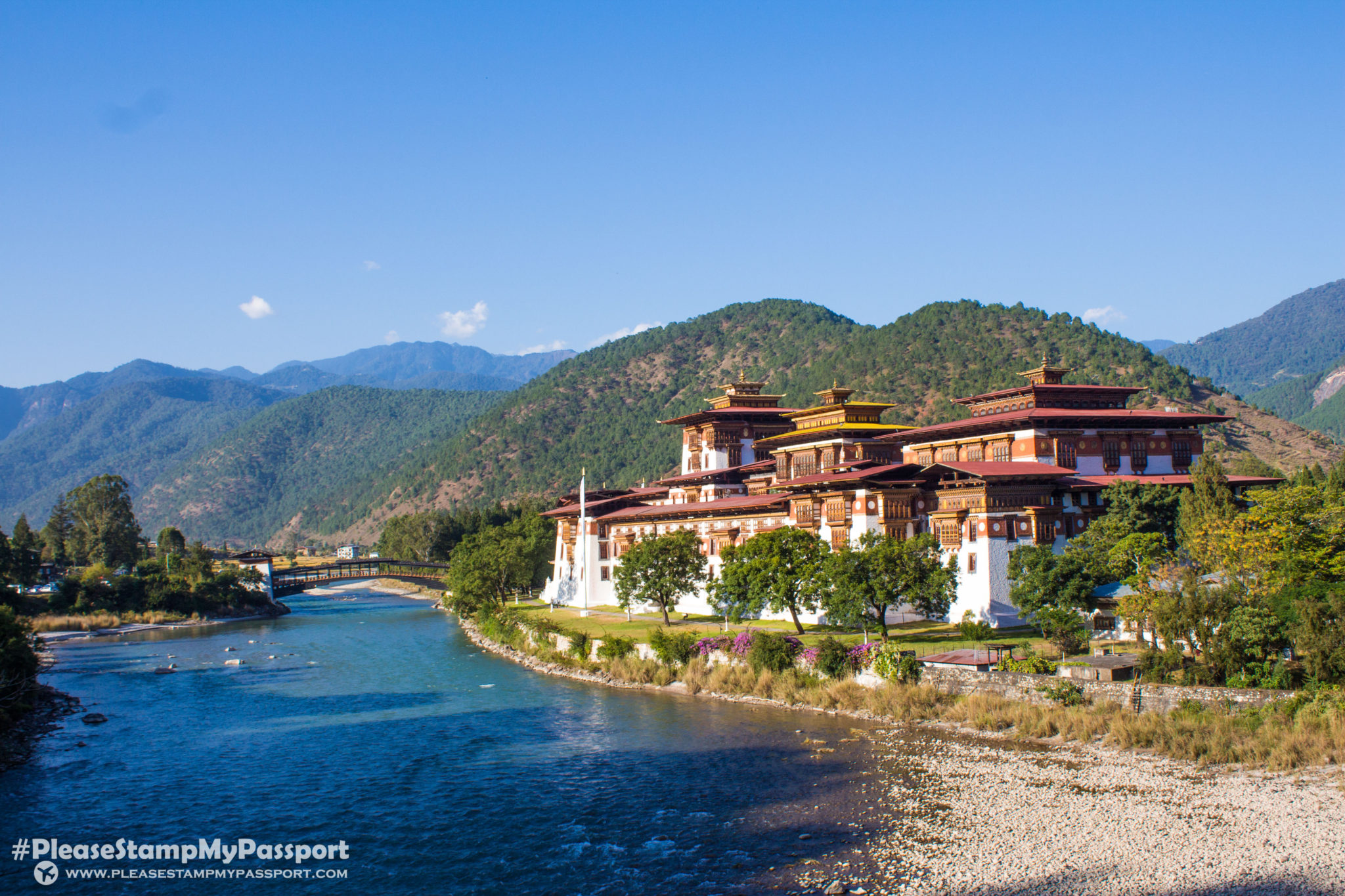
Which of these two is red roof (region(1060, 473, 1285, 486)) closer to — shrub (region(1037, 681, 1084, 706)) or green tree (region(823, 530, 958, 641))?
green tree (region(823, 530, 958, 641))

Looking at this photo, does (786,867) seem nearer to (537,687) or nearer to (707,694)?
(707,694)

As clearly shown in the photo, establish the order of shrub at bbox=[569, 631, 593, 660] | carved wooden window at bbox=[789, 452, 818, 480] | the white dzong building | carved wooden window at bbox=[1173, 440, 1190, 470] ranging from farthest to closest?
carved wooden window at bbox=[789, 452, 818, 480] < carved wooden window at bbox=[1173, 440, 1190, 470] < shrub at bbox=[569, 631, 593, 660] < the white dzong building

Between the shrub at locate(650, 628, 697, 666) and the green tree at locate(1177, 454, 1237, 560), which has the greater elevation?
the green tree at locate(1177, 454, 1237, 560)

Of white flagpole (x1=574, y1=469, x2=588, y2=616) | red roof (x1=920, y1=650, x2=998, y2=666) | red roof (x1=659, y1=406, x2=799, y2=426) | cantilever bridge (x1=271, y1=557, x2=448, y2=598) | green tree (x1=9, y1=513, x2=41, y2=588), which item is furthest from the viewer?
cantilever bridge (x1=271, y1=557, x2=448, y2=598)

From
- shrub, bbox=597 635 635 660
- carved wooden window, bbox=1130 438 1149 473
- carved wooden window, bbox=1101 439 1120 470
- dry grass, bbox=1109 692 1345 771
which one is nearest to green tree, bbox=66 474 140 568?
shrub, bbox=597 635 635 660

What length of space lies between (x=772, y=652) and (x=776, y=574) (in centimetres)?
665

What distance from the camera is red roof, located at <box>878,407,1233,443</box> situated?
196ft

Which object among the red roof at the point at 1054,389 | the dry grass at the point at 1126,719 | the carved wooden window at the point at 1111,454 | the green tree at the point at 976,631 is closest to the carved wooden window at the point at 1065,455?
the carved wooden window at the point at 1111,454

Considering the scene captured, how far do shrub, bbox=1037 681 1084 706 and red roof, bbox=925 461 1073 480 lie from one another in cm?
1533

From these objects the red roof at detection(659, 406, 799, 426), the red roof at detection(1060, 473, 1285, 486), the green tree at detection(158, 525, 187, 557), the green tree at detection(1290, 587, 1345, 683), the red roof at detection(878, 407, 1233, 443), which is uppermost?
the red roof at detection(659, 406, 799, 426)

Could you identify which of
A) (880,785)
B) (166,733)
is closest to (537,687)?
(166,733)

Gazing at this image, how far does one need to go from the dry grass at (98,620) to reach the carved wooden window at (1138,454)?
89.6 m

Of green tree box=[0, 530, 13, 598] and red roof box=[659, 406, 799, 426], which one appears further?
green tree box=[0, 530, 13, 598]

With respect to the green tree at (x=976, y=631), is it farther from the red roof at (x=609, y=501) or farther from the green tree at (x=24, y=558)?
the green tree at (x=24, y=558)
